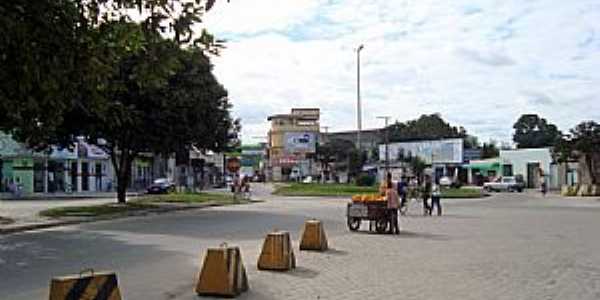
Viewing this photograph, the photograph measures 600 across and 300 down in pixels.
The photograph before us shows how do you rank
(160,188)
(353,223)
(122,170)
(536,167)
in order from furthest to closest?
(536,167) → (160,188) → (122,170) → (353,223)

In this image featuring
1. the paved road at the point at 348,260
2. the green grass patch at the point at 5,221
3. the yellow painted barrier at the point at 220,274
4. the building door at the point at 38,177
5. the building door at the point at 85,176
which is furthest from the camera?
the building door at the point at 85,176

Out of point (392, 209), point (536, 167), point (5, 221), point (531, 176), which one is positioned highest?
point (536, 167)

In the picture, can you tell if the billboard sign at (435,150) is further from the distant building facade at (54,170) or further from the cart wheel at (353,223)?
the cart wheel at (353,223)

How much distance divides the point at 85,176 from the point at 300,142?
56619mm

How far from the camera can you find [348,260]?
17281mm

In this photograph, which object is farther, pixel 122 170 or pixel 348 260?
pixel 122 170

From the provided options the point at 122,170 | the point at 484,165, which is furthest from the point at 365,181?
the point at 122,170

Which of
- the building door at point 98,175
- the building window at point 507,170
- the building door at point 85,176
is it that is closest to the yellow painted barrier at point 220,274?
the building door at point 85,176

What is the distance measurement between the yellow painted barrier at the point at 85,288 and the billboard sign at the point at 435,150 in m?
107

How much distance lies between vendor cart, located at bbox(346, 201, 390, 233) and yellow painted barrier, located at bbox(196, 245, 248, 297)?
43.2 ft

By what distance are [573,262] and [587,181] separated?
60.4 metres

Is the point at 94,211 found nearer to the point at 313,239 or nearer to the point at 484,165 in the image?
the point at 313,239

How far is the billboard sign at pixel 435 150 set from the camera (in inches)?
4502

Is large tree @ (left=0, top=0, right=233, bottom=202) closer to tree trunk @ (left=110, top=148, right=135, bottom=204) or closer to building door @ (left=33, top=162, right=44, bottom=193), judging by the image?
tree trunk @ (left=110, top=148, right=135, bottom=204)
